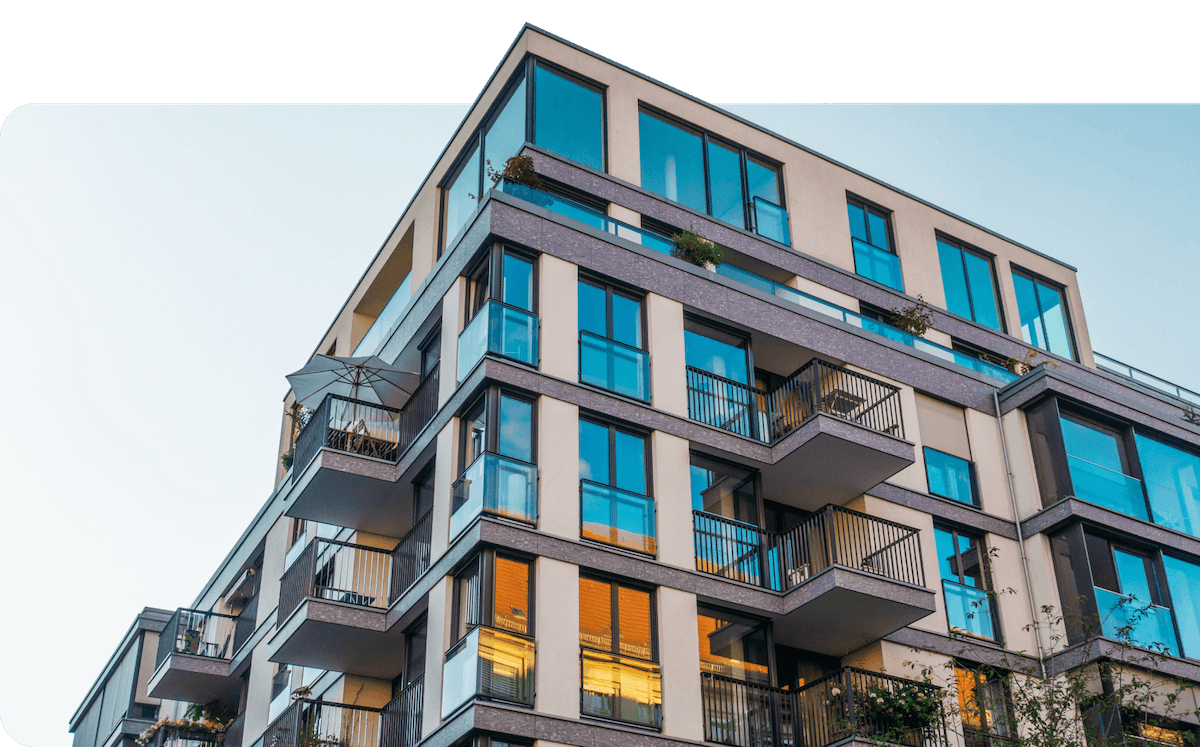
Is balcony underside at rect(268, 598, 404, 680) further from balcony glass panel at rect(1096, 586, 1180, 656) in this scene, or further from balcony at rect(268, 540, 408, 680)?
balcony glass panel at rect(1096, 586, 1180, 656)

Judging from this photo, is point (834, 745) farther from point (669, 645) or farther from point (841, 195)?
point (841, 195)

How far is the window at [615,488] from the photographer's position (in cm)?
1994

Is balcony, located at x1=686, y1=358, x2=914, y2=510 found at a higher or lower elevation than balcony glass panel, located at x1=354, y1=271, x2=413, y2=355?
lower

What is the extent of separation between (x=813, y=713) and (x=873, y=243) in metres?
12.0

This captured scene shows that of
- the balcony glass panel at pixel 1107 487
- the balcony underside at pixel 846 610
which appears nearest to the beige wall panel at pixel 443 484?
the balcony underside at pixel 846 610

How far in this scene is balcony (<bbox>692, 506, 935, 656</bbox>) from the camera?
20.8 meters

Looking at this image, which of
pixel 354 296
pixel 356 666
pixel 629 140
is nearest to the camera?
pixel 356 666

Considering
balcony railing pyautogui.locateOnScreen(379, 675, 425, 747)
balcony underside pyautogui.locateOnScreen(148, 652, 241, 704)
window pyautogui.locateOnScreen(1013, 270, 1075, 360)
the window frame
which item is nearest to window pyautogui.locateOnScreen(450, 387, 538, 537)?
balcony railing pyautogui.locateOnScreen(379, 675, 425, 747)

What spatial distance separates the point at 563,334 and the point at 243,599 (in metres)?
14.8

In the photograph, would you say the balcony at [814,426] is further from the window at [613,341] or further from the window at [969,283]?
the window at [969,283]

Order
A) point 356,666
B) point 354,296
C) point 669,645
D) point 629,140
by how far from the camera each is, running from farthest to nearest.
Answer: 1. point 354,296
2. point 629,140
3. point 356,666
4. point 669,645

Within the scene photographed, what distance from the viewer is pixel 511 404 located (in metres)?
20.3

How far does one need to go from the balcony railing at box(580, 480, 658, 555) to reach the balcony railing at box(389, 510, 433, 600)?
289 centimetres

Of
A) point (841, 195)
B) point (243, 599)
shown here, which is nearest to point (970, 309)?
point (841, 195)
